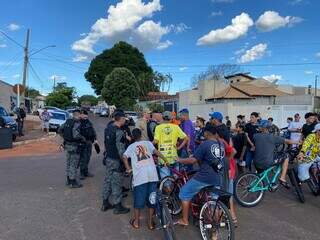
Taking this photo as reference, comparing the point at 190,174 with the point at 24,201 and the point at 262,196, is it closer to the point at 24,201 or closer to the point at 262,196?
the point at 262,196

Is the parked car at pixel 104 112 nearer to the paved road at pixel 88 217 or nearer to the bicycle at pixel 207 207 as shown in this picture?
the paved road at pixel 88 217

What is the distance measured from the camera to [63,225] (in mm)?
6508

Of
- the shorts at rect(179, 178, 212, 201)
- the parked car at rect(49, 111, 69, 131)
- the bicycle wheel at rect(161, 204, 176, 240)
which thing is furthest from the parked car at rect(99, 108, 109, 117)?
the bicycle wheel at rect(161, 204, 176, 240)

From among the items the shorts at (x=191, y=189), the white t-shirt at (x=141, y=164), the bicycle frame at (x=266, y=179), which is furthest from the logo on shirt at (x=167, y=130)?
the bicycle frame at (x=266, y=179)

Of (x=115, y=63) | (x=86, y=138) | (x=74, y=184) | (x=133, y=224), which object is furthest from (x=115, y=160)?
(x=115, y=63)

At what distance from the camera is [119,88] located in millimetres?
66438

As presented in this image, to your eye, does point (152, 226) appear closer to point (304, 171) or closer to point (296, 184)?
point (296, 184)

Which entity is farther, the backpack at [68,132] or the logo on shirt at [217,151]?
the backpack at [68,132]

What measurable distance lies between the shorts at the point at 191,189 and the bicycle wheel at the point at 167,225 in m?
0.42

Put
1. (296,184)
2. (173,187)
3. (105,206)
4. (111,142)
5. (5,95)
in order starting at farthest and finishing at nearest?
(5,95) → (296,184) → (105,206) → (111,142) → (173,187)

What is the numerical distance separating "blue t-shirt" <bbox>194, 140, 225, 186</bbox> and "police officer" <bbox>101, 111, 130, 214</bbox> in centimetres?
180

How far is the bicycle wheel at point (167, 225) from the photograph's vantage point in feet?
17.5

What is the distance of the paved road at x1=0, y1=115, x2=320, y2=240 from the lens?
19.8ft

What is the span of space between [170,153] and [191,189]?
1752mm
